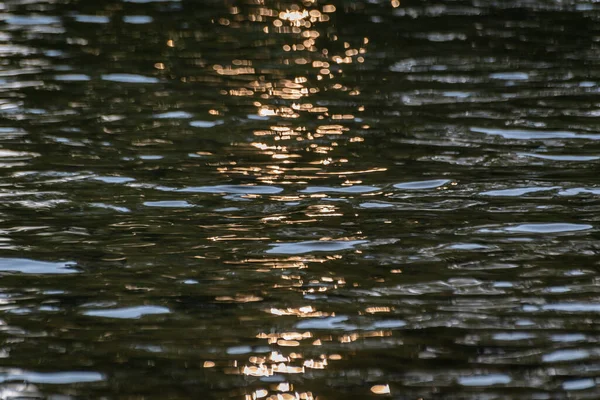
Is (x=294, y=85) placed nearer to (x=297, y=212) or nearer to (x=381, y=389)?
(x=297, y=212)

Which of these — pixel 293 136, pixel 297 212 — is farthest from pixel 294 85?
pixel 297 212

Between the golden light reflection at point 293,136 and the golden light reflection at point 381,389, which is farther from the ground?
the golden light reflection at point 293,136

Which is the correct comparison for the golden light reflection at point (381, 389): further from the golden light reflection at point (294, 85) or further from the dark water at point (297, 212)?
the golden light reflection at point (294, 85)

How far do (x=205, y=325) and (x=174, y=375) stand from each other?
55cm

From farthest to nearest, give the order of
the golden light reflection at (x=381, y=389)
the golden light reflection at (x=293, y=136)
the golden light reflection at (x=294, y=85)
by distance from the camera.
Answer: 1. the golden light reflection at (x=294, y=85)
2. the golden light reflection at (x=293, y=136)
3. the golden light reflection at (x=381, y=389)

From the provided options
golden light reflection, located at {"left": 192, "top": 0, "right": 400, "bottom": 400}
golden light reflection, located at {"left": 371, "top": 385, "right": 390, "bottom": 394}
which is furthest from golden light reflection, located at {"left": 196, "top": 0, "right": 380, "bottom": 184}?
golden light reflection, located at {"left": 371, "top": 385, "right": 390, "bottom": 394}

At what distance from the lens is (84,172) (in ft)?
25.5

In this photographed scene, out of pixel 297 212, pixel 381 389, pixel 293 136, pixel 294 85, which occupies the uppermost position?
pixel 294 85

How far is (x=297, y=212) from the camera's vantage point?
22.5 feet

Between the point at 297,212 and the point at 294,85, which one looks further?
the point at 294,85

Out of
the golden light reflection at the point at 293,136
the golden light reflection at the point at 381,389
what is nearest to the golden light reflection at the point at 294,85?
the golden light reflection at the point at 293,136

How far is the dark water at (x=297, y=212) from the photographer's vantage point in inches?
186

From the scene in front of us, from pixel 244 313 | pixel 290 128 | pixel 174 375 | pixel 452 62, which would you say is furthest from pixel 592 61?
pixel 174 375

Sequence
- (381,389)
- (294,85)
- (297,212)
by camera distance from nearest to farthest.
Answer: (381,389), (297,212), (294,85)
